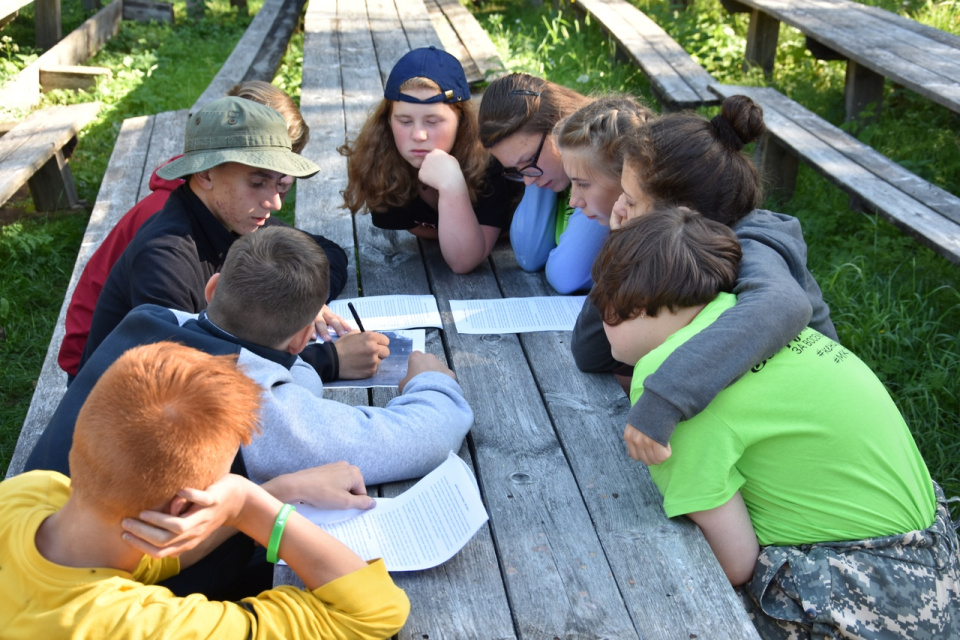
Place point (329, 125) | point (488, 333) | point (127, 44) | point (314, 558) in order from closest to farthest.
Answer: point (314, 558) < point (488, 333) < point (329, 125) < point (127, 44)

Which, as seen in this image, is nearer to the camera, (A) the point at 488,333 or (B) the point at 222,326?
(B) the point at 222,326

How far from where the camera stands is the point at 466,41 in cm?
584

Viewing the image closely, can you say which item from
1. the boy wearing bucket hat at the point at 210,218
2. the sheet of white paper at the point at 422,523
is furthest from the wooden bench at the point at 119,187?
the sheet of white paper at the point at 422,523

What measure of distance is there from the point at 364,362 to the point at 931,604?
4.50 feet

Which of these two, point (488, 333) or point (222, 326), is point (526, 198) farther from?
point (222, 326)

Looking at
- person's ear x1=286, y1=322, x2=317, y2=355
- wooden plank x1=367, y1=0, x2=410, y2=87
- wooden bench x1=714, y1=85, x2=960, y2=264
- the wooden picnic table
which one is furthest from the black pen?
the wooden picnic table

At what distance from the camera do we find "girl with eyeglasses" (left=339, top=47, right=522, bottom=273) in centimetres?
297

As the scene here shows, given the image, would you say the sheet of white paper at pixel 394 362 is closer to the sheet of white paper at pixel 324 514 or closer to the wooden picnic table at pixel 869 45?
the sheet of white paper at pixel 324 514

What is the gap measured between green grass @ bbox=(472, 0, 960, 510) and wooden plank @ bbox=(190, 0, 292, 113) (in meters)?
1.92

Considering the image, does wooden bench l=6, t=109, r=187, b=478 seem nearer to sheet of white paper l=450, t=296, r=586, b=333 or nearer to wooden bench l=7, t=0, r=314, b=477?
wooden bench l=7, t=0, r=314, b=477

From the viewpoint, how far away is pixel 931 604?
168 cm

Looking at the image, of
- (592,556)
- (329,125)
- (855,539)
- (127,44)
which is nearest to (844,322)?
(855,539)

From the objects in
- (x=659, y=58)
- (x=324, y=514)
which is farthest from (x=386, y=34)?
(x=324, y=514)

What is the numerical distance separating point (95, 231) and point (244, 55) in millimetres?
3222
